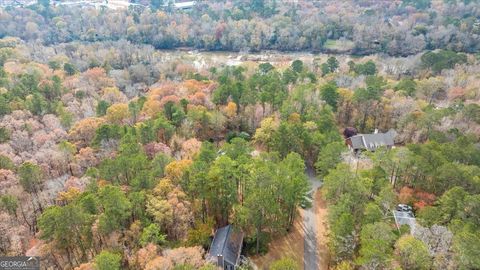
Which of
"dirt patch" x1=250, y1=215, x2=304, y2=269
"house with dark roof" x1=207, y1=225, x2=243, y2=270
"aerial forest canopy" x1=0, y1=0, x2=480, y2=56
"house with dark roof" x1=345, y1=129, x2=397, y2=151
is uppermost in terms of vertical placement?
"aerial forest canopy" x1=0, y1=0, x2=480, y2=56

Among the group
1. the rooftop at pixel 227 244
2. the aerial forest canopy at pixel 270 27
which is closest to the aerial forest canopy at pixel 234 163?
the rooftop at pixel 227 244

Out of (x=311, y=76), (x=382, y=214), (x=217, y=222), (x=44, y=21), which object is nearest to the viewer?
(x=382, y=214)

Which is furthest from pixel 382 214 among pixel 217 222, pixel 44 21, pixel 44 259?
pixel 44 21

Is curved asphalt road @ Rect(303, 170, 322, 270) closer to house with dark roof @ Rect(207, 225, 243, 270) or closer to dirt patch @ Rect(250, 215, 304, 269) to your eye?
dirt patch @ Rect(250, 215, 304, 269)

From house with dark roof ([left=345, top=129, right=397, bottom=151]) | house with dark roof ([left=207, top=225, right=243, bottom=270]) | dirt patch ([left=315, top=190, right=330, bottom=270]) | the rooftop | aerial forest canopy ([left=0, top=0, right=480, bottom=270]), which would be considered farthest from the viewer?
house with dark roof ([left=345, top=129, right=397, bottom=151])

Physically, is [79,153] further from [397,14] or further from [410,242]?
[397,14]

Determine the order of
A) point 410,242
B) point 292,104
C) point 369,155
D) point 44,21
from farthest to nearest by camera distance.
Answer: point 44,21 < point 292,104 < point 369,155 < point 410,242

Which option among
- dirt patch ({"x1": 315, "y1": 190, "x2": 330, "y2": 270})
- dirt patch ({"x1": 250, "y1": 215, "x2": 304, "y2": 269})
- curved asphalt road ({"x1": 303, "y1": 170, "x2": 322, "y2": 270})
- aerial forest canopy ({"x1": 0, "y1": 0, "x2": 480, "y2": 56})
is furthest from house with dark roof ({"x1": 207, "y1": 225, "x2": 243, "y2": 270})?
aerial forest canopy ({"x1": 0, "y1": 0, "x2": 480, "y2": 56})

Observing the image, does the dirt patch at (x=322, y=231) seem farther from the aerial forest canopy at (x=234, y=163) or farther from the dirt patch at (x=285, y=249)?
the dirt patch at (x=285, y=249)
